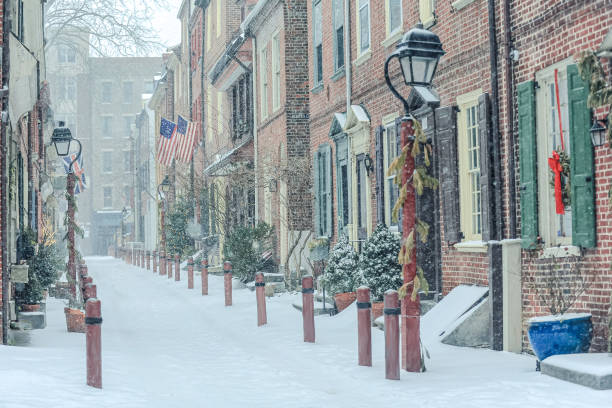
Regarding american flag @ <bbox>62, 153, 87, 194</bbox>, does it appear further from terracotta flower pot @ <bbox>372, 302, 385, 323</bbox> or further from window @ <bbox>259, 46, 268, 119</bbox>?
terracotta flower pot @ <bbox>372, 302, 385, 323</bbox>

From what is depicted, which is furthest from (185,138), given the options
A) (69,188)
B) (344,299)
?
(344,299)

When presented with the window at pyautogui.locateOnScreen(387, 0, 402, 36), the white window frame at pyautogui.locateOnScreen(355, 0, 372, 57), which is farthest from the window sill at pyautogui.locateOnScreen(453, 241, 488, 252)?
the white window frame at pyautogui.locateOnScreen(355, 0, 372, 57)

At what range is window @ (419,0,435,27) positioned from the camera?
1356cm

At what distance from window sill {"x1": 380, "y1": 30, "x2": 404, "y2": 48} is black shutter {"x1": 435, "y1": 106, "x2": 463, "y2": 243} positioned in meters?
2.18

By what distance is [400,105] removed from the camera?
1478cm

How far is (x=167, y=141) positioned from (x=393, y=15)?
17529 mm

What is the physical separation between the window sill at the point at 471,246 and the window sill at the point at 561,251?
1.40 meters

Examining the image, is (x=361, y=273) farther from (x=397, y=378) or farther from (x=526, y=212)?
(x=397, y=378)

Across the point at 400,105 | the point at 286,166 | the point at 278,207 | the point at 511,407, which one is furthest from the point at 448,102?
the point at 278,207

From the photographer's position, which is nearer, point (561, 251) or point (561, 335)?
point (561, 335)

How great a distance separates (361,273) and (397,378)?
199 inches

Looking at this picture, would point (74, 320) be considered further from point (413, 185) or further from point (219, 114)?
point (219, 114)

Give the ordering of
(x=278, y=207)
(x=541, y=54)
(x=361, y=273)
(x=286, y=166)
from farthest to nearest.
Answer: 1. (x=278, y=207)
2. (x=286, y=166)
3. (x=361, y=273)
4. (x=541, y=54)

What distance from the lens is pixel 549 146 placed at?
1016cm
